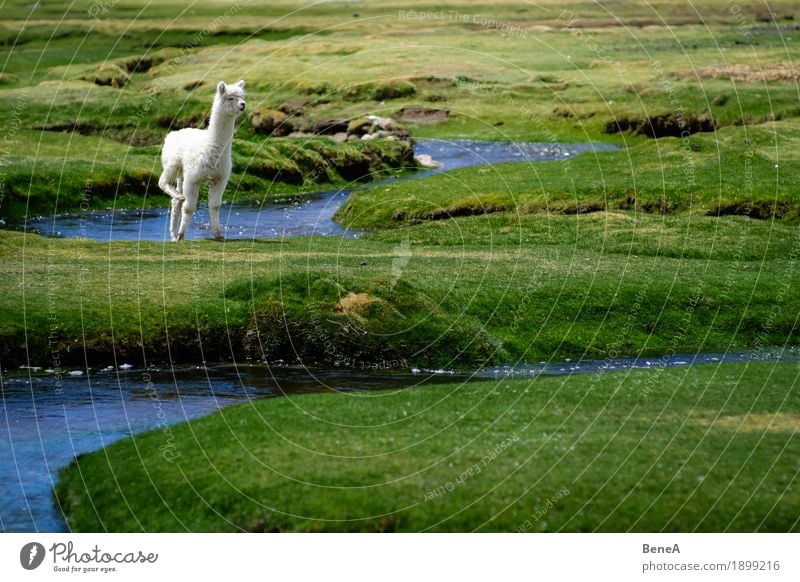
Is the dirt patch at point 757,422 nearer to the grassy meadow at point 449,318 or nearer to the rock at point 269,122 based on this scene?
the grassy meadow at point 449,318

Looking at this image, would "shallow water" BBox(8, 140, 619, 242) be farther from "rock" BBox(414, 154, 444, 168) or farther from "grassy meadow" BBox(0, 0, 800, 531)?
"rock" BBox(414, 154, 444, 168)

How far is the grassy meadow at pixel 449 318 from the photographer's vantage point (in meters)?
22.4

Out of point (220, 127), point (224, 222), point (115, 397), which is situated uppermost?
point (220, 127)

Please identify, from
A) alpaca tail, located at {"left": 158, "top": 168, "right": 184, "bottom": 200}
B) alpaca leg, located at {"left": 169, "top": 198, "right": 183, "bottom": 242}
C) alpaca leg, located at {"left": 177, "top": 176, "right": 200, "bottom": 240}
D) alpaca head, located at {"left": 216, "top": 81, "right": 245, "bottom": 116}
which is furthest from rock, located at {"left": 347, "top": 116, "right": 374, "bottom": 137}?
alpaca head, located at {"left": 216, "top": 81, "right": 245, "bottom": 116}

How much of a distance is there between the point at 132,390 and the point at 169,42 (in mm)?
136649

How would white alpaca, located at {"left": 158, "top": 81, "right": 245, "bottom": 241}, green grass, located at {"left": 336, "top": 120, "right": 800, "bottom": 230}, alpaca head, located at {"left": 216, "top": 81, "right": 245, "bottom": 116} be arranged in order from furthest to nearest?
green grass, located at {"left": 336, "top": 120, "right": 800, "bottom": 230} < white alpaca, located at {"left": 158, "top": 81, "right": 245, "bottom": 241} < alpaca head, located at {"left": 216, "top": 81, "right": 245, "bottom": 116}

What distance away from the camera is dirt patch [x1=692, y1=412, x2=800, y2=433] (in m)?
25.9

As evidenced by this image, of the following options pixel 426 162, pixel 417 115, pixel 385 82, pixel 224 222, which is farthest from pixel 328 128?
pixel 224 222

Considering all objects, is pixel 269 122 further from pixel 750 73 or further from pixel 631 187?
pixel 750 73

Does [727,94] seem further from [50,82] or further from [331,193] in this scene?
[50,82]

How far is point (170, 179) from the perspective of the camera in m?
46.1

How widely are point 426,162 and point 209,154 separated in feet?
135

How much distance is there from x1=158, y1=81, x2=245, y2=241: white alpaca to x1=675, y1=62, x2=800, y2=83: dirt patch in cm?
7746

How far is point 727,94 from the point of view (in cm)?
9775
